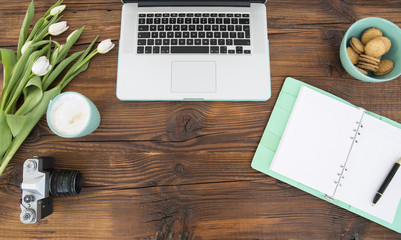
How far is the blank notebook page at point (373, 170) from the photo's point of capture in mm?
674

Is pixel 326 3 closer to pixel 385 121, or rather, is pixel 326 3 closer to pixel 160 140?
pixel 385 121

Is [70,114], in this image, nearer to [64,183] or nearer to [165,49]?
[64,183]

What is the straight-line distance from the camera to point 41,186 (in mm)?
640

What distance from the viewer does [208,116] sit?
2.42ft

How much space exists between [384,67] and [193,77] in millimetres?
514

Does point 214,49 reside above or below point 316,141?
above

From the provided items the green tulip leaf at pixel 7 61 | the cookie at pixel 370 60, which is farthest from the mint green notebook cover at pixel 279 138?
the green tulip leaf at pixel 7 61

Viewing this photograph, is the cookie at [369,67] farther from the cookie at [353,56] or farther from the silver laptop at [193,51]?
the silver laptop at [193,51]

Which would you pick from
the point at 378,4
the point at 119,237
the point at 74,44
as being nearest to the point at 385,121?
the point at 378,4

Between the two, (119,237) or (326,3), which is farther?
(326,3)

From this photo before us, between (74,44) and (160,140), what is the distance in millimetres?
388

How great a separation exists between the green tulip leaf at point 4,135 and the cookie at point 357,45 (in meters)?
0.93

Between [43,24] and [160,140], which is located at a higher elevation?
[43,24]

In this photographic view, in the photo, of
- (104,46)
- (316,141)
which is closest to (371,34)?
(316,141)
